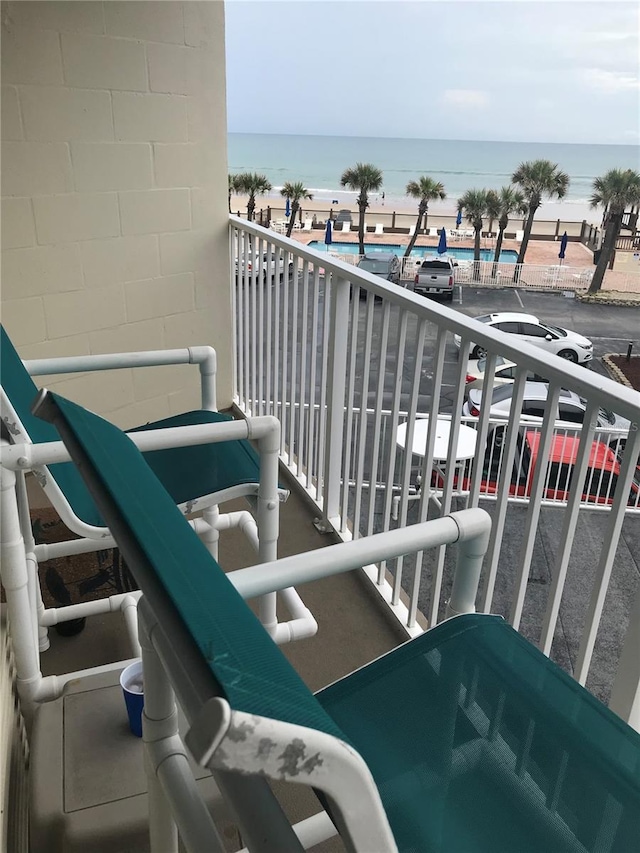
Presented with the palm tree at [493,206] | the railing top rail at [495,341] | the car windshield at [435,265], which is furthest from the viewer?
the palm tree at [493,206]

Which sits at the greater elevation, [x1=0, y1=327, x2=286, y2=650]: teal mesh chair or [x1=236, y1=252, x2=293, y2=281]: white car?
[x1=236, y1=252, x2=293, y2=281]: white car

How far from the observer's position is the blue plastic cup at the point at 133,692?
1.27 meters

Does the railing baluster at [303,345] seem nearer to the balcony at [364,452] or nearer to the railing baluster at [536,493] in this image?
the balcony at [364,452]

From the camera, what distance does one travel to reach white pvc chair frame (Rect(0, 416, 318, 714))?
123 centimetres

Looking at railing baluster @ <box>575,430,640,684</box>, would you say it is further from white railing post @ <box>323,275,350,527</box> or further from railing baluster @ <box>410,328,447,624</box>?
white railing post @ <box>323,275,350,527</box>

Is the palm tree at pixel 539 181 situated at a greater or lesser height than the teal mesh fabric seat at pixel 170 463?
greater

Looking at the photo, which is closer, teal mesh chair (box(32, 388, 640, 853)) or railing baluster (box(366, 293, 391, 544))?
teal mesh chair (box(32, 388, 640, 853))

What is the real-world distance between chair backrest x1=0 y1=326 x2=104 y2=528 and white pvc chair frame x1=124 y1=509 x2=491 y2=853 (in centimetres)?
74

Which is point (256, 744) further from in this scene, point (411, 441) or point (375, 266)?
point (375, 266)

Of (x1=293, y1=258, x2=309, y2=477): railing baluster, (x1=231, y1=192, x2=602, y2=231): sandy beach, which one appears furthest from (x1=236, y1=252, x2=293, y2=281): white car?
(x1=231, y1=192, x2=602, y2=231): sandy beach

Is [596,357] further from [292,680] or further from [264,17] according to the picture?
[292,680]

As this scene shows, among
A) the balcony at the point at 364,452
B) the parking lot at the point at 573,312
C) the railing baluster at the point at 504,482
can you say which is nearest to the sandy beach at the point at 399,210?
the parking lot at the point at 573,312

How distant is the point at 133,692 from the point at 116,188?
2.50 m

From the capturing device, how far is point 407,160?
6762cm
